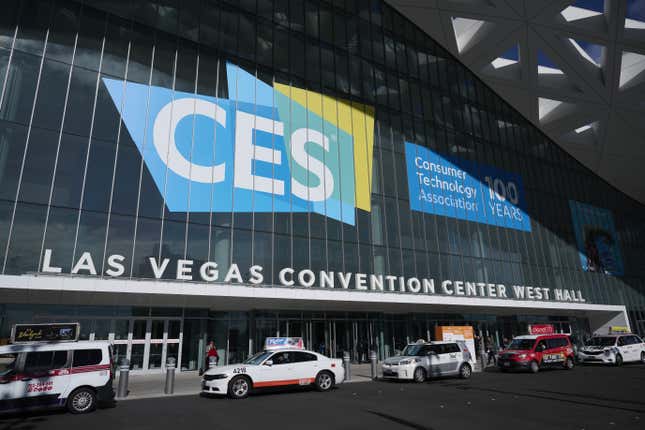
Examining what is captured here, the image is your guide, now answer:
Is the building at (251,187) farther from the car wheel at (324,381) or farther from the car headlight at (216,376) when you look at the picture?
the car wheel at (324,381)

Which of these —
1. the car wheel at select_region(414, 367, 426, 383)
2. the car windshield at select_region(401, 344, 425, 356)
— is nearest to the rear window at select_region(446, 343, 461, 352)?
the car windshield at select_region(401, 344, 425, 356)

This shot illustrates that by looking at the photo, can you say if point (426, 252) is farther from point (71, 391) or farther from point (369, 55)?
point (71, 391)

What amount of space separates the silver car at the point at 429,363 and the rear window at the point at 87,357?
11.5 metres

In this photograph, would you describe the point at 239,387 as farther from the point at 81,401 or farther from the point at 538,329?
the point at 538,329

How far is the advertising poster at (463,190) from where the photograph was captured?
32.4 m

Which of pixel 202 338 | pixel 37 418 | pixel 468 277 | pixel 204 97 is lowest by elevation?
pixel 37 418

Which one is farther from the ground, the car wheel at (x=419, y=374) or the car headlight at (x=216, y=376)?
the car headlight at (x=216, y=376)

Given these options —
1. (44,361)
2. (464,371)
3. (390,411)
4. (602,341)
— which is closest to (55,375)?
(44,361)

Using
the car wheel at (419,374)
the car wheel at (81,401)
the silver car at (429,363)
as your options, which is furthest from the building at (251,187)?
the car wheel at (81,401)

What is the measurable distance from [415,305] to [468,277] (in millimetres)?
5682

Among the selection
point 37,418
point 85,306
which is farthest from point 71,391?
point 85,306

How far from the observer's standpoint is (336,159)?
28.2 m

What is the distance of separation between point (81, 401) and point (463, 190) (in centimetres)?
3053

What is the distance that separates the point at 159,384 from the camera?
18219mm
